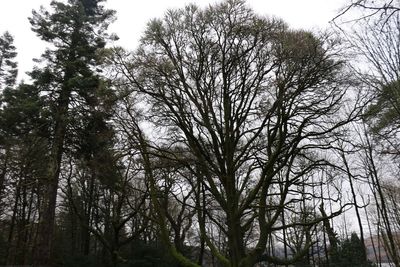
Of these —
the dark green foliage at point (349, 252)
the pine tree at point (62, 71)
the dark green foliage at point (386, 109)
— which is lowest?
the dark green foliage at point (349, 252)

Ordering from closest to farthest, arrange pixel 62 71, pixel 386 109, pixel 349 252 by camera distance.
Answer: pixel 386 109 < pixel 62 71 < pixel 349 252

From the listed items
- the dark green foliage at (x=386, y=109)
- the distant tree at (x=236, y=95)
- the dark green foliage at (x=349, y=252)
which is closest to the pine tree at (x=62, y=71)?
the distant tree at (x=236, y=95)

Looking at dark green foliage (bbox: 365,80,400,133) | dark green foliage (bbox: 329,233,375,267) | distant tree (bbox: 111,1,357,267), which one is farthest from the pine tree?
dark green foliage (bbox: 329,233,375,267)

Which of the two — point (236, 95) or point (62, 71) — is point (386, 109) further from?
point (62, 71)

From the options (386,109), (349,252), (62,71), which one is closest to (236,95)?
(386,109)

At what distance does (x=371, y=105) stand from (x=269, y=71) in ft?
9.67

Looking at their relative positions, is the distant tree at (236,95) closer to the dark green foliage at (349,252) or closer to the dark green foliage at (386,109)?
the dark green foliage at (386,109)

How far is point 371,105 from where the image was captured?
9391 millimetres

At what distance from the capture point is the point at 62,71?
619 inches

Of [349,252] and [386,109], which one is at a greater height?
[386,109]

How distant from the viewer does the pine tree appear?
544 inches

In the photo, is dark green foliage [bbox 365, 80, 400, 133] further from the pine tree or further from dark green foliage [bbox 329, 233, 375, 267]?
dark green foliage [bbox 329, 233, 375, 267]

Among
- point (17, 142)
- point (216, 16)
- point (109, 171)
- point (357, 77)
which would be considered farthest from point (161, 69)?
point (17, 142)

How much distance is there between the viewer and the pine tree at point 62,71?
1383cm
